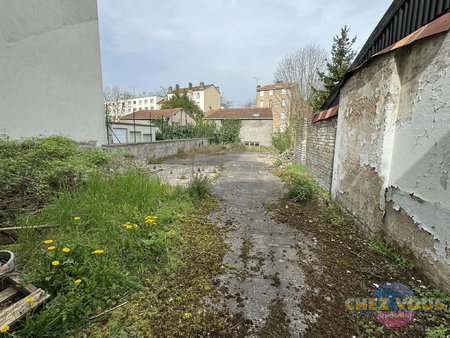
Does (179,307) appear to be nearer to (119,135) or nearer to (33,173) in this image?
(33,173)

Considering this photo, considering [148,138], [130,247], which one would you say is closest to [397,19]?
[130,247]

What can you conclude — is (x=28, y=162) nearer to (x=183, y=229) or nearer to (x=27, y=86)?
(x=183, y=229)

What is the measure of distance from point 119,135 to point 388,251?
13.7m

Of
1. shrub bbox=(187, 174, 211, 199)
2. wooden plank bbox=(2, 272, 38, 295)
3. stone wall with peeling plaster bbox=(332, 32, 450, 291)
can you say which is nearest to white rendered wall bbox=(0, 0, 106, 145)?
shrub bbox=(187, 174, 211, 199)

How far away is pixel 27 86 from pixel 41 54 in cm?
110

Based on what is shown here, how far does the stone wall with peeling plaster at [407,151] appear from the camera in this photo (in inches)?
84.0

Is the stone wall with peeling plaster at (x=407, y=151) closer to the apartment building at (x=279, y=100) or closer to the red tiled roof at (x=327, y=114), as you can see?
the red tiled roof at (x=327, y=114)

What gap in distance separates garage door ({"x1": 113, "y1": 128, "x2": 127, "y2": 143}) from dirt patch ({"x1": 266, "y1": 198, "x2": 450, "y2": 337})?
11.3m

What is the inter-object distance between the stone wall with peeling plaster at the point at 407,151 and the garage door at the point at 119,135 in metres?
12.1

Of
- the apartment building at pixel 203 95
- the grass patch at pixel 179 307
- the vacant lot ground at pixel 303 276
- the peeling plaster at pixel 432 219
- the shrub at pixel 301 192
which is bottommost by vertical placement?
the vacant lot ground at pixel 303 276

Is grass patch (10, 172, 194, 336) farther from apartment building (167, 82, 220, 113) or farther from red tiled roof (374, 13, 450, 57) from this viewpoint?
apartment building (167, 82, 220, 113)

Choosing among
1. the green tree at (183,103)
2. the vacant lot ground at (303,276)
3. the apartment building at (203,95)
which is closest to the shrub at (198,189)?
the vacant lot ground at (303,276)

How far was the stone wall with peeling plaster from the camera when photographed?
2.13 meters

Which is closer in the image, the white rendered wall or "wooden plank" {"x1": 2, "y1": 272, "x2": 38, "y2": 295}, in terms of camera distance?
"wooden plank" {"x1": 2, "y1": 272, "x2": 38, "y2": 295}
